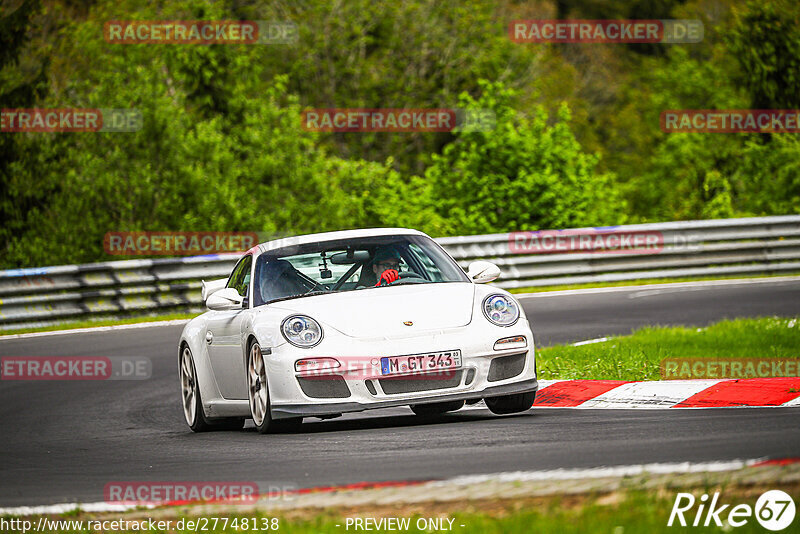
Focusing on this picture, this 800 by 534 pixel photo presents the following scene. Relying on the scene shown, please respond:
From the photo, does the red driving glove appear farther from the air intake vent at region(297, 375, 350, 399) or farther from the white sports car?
the air intake vent at region(297, 375, 350, 399)

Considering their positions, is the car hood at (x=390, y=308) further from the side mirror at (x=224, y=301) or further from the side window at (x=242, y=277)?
the side window at (x=242, y=277)

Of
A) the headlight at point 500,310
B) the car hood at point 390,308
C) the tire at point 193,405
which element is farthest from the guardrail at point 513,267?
the headlight at point 500,310

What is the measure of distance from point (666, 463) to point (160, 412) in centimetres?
611

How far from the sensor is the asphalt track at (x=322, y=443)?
6.36 metres

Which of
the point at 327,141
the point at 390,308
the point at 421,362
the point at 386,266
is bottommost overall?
the point at 421,362

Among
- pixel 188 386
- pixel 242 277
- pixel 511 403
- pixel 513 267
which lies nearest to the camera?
pixel 511 403

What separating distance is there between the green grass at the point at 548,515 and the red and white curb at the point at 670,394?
11.1 ft

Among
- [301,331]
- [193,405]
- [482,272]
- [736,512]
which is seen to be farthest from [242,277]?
[736,512]

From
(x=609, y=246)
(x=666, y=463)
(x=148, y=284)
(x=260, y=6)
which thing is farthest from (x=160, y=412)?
(x=260, y=6)

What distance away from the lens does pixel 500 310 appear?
8.73 meters

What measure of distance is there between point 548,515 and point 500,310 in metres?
3.87

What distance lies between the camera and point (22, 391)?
12773 millimetres

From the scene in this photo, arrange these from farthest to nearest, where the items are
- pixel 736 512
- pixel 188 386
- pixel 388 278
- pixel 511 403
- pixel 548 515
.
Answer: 1. pixel 188 386
2. pixel 388 278
3. pixel 511 403
4. pixel 548 515
5. pixel 736 512

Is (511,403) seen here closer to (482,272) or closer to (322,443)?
(482,272)
